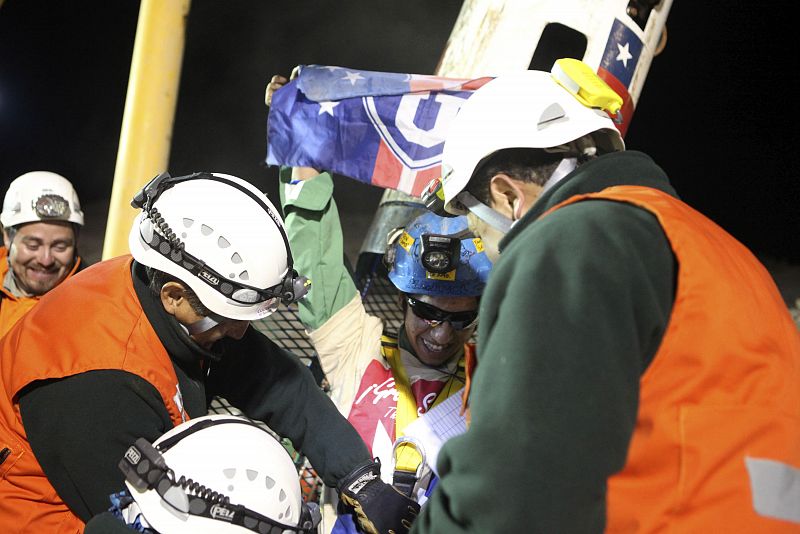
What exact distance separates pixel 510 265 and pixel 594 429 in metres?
0.33

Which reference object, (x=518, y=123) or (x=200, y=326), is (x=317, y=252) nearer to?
(x=200, y=326)

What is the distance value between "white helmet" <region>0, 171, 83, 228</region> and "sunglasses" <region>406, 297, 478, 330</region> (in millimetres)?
2316

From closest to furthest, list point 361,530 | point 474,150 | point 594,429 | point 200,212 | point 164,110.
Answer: point 594,429 → point 474,150 → point 200,212 → point 361,530 → point 164,110

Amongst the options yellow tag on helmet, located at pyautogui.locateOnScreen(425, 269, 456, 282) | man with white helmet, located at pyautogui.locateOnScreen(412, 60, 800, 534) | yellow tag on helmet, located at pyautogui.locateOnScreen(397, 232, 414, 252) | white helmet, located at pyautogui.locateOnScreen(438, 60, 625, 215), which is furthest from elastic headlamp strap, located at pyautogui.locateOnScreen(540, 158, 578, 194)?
yellow tag on helmet, located at pyautogui.locateOnScreen(397, 232, 414, 252)

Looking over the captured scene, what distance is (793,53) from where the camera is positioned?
813 centimetres

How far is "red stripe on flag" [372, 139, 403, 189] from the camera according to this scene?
3516mm

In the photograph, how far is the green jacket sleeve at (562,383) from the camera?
1.22 metres

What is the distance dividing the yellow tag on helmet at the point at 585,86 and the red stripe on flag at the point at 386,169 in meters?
1.66

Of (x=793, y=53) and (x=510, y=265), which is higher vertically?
(x=793, y=53)

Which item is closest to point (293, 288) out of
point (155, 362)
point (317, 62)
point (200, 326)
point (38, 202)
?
point (200, 326)

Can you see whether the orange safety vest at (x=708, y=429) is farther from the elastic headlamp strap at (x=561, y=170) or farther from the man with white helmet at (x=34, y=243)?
the man with white helmet at (x=34, y=243)

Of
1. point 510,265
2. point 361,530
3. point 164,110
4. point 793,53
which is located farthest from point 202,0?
point 510,265

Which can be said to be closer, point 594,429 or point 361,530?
point 594,429

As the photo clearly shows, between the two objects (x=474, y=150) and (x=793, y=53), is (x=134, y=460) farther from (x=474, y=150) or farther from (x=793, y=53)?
(x=793, y=53)
